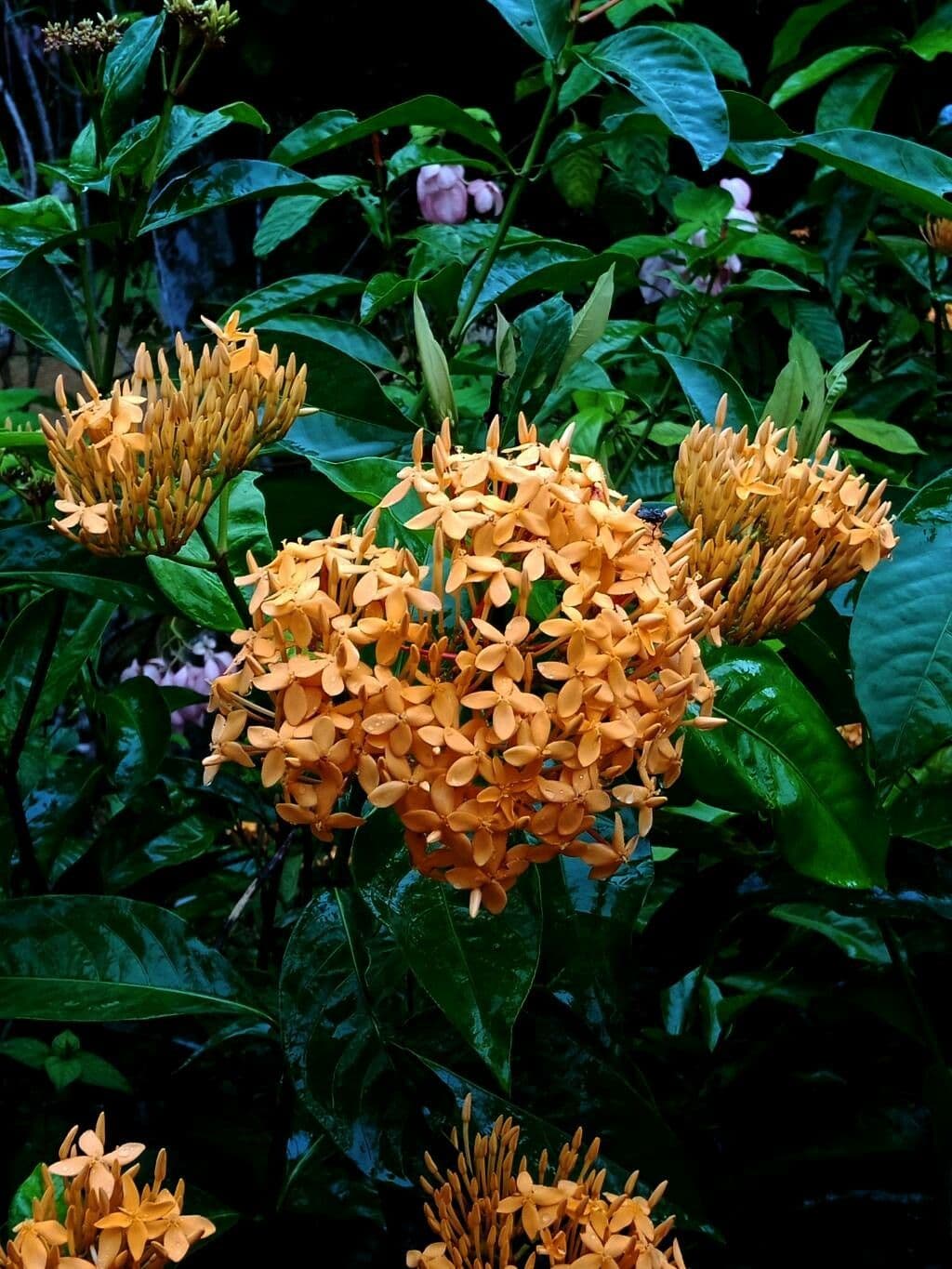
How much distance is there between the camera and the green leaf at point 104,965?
0.76 m

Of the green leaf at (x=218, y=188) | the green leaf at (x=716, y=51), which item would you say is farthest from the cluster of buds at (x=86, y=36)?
the green leaf at (x=716, y=51)

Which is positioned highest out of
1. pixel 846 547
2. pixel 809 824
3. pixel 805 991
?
pixel 846 547

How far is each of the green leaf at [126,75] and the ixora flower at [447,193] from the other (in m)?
0.93

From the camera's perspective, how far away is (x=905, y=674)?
0.73 meters

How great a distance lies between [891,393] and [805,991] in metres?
1.03

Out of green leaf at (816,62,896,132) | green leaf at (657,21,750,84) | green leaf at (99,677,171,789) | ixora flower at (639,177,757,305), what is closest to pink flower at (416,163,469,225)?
ixora flower at (639,177,757,305)

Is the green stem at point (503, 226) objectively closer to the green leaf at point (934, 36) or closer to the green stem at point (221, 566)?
the green stem at point (221, 566)

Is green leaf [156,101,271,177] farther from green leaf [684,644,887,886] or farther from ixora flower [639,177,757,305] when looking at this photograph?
ixora flower [639,177,757,305]

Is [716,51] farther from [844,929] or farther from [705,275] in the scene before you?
[844,929]

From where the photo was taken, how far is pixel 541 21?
3.21ft

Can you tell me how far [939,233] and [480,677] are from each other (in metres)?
1.40

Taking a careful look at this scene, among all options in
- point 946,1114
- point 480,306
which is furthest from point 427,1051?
point 480,306

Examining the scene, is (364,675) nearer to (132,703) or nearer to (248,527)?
(248,527)

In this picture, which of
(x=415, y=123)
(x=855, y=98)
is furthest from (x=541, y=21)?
(x=855, y=98)
